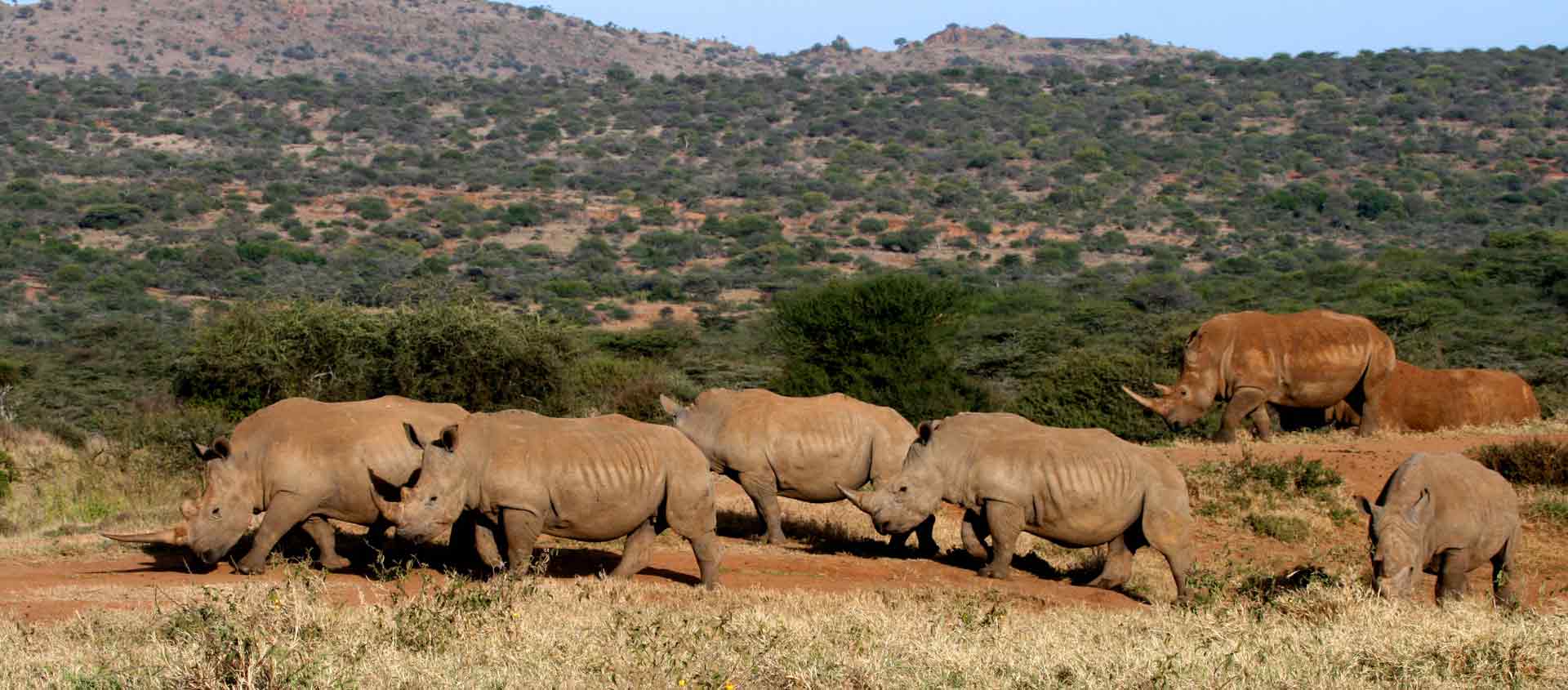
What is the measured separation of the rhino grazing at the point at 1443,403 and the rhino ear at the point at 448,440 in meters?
13.2

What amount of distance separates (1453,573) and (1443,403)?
10.3 metres

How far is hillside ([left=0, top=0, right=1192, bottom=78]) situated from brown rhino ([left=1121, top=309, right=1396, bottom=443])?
137039mm

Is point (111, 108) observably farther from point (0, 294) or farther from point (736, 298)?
point (736, 298)

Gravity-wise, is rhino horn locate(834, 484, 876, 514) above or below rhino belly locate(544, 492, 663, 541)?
below

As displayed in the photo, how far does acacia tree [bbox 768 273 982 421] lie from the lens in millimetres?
25438

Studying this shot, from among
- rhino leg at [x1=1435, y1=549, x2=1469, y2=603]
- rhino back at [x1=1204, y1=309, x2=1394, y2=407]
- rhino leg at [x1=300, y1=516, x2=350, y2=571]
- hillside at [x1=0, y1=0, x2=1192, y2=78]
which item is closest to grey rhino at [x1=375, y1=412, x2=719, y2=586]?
rhino leg at [x1=300, y1=516, x2=350, y2=571]

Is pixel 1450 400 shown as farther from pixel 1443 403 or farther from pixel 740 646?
pixel 740 646

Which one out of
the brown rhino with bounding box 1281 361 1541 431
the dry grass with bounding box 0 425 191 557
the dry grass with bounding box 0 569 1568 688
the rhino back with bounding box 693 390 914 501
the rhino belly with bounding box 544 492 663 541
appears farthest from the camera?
the brown rhino with bounding box 1281 361 1541 431

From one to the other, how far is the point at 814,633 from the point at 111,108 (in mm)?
108949

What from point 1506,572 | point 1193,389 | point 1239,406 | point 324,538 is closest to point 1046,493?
point 1506,572

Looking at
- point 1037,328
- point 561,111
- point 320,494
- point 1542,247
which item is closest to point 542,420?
point 320,494

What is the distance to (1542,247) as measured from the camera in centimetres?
5453

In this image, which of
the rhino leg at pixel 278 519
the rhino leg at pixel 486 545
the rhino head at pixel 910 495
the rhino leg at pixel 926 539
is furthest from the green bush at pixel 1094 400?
the rhino leg at pixel 278 519

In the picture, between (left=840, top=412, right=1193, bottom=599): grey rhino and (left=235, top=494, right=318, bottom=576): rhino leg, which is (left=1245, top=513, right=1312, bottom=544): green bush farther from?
(left=235, top=494, right=318, bottom=576): rhino leg
